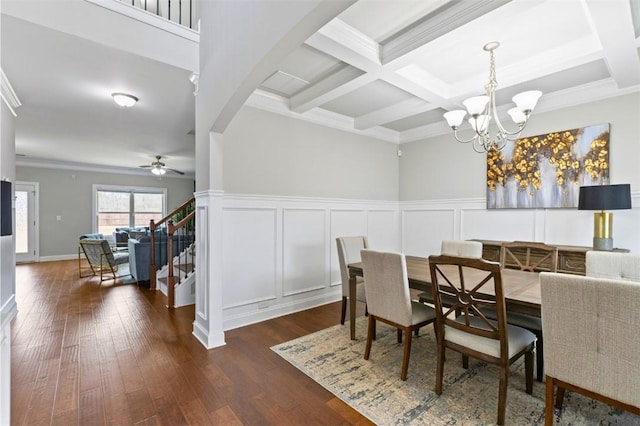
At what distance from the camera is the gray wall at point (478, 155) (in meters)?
3.03

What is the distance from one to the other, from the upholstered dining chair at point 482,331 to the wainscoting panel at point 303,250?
6.73 ft

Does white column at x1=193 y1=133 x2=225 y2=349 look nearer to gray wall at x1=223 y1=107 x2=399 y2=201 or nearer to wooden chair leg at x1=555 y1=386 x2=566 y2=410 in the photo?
gray wall at x1=223 y1=107 x2=399 y2=201

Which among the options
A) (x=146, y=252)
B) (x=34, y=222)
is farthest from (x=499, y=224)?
(x=34, y=222)

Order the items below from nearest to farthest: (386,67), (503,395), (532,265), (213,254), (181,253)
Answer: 1. (503,395)
2. (386,67)
3. (213,254)
4. (532,265)
5. (181,253)

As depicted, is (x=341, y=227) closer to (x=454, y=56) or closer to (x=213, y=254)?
(x=213, y=254)

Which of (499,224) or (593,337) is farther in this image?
(499,224)

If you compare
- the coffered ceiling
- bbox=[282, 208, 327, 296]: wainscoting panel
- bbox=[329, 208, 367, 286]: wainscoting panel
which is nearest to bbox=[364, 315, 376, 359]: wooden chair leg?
bbox=[282, 208, 327, 296]: wainscoting panel

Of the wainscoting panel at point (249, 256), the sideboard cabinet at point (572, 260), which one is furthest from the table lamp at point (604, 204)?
the wainscoting panel at point (249, 256)

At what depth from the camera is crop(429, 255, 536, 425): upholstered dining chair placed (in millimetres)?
1677

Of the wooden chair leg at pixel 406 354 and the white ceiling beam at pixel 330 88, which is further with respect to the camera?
the white ceiling beam at pixel 330 88

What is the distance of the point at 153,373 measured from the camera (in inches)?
89.4

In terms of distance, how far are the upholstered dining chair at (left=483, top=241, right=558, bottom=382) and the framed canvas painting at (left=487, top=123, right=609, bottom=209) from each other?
835mm

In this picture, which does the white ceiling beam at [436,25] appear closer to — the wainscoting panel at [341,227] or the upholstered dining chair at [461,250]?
the upholstered dining chair at [461,250]

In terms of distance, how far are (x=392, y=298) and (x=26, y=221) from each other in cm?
943
